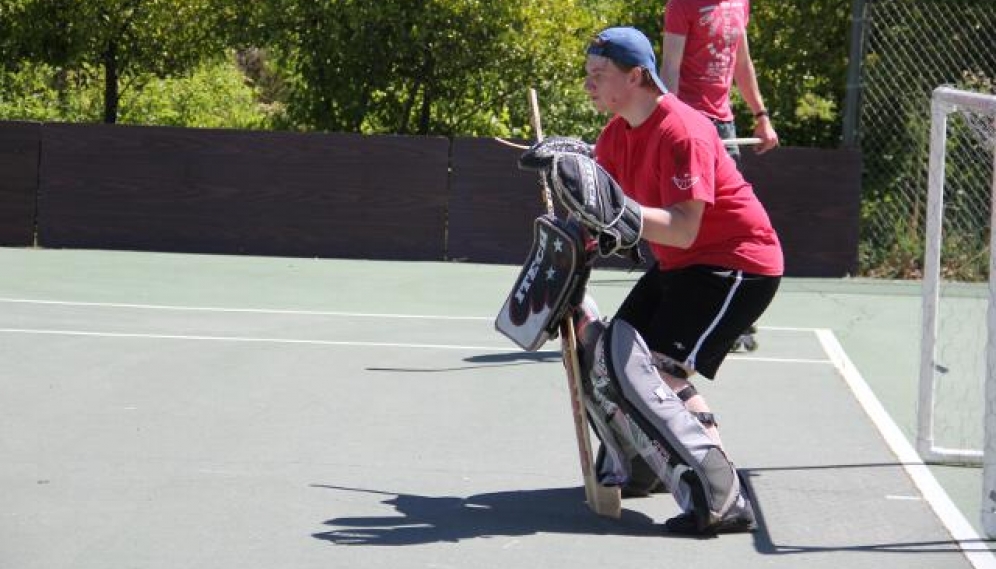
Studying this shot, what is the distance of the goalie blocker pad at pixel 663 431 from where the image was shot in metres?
5.64

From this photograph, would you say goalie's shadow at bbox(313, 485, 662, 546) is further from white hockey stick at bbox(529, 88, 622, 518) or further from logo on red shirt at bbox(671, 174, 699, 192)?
logo on red shirt at bbox(671, 174, 699, 192)

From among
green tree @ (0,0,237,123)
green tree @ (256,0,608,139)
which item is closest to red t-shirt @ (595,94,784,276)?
green tree @ (256,0,608,139)

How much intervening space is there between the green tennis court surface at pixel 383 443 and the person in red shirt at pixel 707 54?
138 centimetres

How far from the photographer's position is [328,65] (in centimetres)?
1652

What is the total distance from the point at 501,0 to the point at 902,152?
3.83m

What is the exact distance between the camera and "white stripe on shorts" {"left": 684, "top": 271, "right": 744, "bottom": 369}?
596cm

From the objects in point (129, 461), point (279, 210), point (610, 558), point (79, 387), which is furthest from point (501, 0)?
point (610, 558)

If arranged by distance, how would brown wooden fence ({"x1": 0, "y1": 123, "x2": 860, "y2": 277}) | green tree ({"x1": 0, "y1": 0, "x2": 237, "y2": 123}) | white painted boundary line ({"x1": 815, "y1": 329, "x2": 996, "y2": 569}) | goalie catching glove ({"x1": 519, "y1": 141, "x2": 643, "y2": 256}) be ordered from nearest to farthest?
goalie catching glove ({"x1": 519, "y1": 141, "x2": 643, "y2": 256})
white painted boundary line ({"x1": 815, "y1": 329, "x2": 996, "y2": 569})
brown wooden fence ({"x1": 0, "y1": 123, "x2": 860, "y2": 277})
green tree ({"x1": 0, "y1": 0, "x2": 237, "y2": 123})

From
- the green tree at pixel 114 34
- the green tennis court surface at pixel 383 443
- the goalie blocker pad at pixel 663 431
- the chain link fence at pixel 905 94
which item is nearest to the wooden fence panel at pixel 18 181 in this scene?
the green tree at pixel 114 34

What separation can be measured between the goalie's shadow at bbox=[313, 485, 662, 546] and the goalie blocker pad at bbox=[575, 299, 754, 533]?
0.21 metres

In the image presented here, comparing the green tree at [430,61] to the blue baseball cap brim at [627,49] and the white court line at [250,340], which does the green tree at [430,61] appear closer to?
the white court line at [250,340]

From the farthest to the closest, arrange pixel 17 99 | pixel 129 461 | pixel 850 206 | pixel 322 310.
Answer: pixel 17 99 → pixel 850 206 → pixel 322 310 → pixel 129 461

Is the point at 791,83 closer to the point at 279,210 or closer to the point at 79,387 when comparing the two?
the point at 279,210

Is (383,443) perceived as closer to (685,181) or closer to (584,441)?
(584,441)
